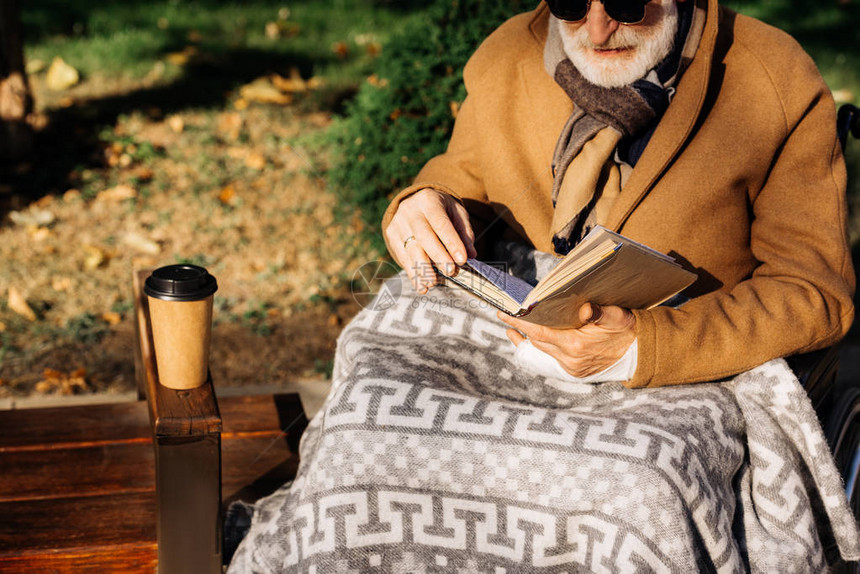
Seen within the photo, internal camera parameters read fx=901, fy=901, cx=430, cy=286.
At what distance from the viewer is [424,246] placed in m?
2.39

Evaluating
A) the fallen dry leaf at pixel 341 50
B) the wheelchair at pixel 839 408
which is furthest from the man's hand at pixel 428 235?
the fallen dry leaf at pixel 341 50

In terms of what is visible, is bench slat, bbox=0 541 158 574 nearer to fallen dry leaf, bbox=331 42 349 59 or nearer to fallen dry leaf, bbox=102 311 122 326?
fallen dry leaf, bbox=102 311 122 326

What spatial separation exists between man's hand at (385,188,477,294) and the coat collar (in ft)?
1.40

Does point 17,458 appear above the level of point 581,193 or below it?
below

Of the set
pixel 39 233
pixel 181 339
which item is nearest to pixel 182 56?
pixel 39 233

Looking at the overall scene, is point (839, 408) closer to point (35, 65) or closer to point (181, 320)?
point (181, 320)

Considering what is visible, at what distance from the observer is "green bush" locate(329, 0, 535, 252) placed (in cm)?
381

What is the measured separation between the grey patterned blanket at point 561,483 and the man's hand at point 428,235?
0.88 ft

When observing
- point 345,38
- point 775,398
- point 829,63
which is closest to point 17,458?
point 775,398

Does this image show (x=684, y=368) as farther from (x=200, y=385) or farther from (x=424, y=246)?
(x=200, y=385)

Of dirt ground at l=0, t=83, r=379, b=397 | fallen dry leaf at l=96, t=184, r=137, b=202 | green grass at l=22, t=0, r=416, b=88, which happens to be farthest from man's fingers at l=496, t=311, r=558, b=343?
green grass at l=22, t=0, r=416, b=88

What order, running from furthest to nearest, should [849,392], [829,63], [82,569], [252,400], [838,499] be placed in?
[829,63] → [252,400] → [849,392] → [82,569] → [838,499]

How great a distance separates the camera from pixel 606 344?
2223 millimetres

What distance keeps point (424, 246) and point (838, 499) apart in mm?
1191
